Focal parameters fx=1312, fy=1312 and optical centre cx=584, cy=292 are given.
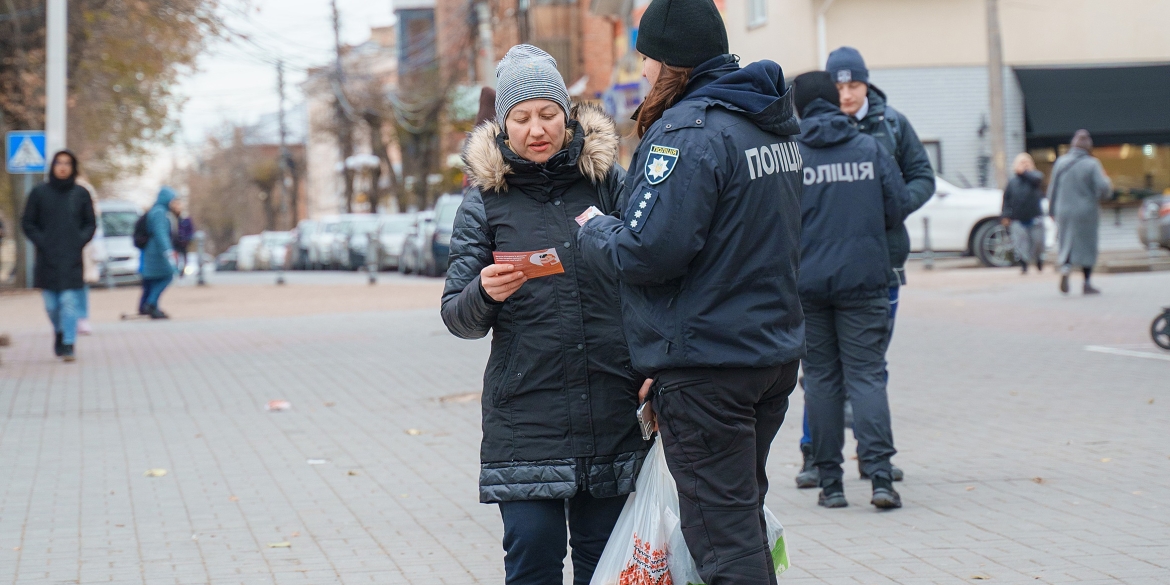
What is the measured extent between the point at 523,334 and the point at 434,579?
1.73 metres

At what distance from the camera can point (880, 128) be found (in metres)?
6.17

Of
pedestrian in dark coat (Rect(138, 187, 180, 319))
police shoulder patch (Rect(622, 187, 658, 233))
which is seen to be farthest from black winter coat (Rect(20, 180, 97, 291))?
police shoulder patch (Rect(622, 187, 658, 233))

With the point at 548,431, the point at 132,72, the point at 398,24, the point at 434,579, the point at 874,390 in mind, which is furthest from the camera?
the point at 398,24

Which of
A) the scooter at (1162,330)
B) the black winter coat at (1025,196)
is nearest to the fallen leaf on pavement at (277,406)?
the scooter at (1162,330)

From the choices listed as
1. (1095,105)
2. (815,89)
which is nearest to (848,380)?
(815,89)

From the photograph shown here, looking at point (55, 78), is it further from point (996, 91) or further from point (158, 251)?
point (996, 91)

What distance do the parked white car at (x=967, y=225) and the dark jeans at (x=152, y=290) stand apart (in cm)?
1167

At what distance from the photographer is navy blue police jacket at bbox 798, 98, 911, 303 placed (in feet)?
18.0

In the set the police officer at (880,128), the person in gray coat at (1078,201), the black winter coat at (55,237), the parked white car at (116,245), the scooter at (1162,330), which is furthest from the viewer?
the parked white car at (116,245)

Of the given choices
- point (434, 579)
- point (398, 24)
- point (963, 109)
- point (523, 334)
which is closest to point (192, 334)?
point (434, 579)

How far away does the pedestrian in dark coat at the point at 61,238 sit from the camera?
11.9 metres

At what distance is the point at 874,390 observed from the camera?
5.59 meters

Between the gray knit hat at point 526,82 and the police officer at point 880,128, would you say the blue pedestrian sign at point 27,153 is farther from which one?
the gray knit hat at point 526,82

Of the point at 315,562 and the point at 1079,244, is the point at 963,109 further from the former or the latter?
the point at 315,562
